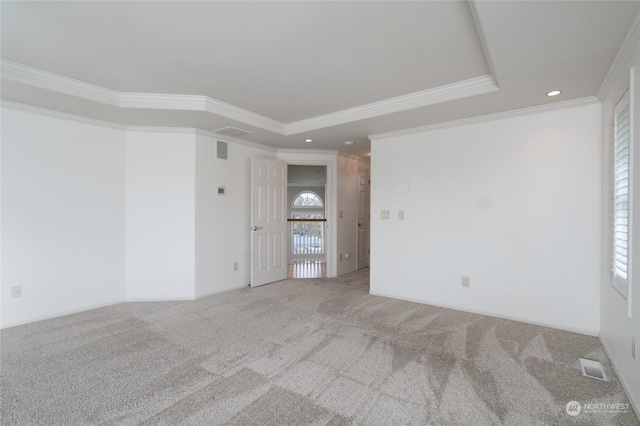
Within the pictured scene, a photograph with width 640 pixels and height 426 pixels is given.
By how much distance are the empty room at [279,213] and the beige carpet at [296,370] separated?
0.07 ft

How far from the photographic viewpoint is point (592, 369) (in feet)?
7.18

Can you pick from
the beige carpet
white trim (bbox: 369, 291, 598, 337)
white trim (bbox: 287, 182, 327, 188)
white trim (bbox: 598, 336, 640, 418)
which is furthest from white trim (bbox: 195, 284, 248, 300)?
white trim (bbox: 287, 182, 327, 188)

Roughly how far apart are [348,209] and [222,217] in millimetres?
2397

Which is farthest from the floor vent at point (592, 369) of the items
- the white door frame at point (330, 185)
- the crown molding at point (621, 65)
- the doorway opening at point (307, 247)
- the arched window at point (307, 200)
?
the arched window at point (307, 200)

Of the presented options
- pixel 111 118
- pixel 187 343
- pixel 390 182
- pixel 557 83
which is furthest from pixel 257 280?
pixel 557 83

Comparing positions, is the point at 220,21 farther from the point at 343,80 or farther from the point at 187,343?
the point at 187,343

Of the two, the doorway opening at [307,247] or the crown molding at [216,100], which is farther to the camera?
the doorway opening at [307,247]

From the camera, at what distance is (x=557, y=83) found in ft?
8.00

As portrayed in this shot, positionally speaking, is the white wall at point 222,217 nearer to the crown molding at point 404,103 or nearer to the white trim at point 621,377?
the crown molding at point 404,103

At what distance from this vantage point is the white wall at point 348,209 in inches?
212

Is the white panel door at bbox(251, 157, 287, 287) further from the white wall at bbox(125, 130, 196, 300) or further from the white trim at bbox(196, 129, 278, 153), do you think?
the white wall at bbox(125, 130, 196, 300)

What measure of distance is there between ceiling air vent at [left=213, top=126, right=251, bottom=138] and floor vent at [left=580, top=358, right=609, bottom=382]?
4.18 meters

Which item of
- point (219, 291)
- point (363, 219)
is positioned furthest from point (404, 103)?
point (219, 291)

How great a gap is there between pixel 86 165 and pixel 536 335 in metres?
5.17
